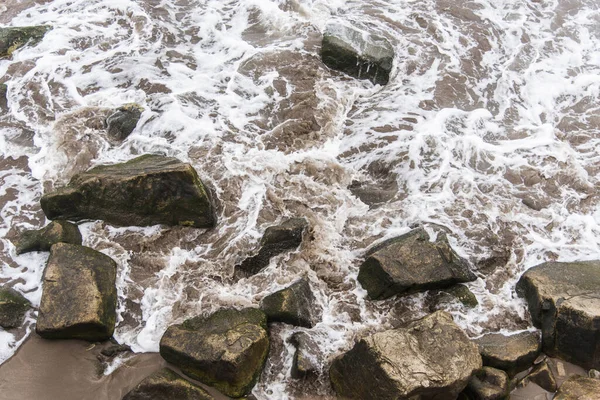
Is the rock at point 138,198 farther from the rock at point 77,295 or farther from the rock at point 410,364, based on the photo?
the rock at point 410,364

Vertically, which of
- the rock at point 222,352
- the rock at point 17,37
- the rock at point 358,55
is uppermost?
the rock at point 358,55

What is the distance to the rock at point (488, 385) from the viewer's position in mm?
4691

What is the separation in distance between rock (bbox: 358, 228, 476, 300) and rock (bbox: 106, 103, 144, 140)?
430cm

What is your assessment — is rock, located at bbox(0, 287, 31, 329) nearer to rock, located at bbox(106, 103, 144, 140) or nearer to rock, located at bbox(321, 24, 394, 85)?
rock, located at bbox(106, 103, 144, 140)

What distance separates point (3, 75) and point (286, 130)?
5383 mm

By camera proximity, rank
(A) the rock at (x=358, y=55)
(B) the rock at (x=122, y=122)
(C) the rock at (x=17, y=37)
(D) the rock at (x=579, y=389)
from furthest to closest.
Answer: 1. (C) the rock at (x=17, y=37)
2. (A) the rock at (x=358, y=55)
3. (B) the rock at (x=122, y=122)
4. (D) the rock at (x=579, y=389)

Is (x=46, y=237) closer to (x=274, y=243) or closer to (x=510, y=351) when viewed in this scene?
(x=274, y=243)

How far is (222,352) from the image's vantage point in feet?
15.5

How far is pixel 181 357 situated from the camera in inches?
192

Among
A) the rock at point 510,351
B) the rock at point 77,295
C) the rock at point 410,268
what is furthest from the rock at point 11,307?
the rock at point 510,351

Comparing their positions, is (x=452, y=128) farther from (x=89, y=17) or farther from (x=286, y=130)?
(x=89, y=17)

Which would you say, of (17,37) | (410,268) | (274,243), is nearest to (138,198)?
(274,243)

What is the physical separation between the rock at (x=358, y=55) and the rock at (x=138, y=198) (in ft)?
12.3

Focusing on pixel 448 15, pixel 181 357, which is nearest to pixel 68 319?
pixel 181 357
